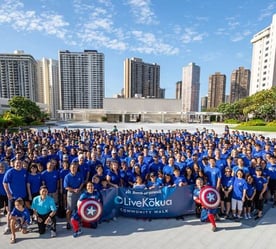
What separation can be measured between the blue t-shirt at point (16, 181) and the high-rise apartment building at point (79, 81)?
105m

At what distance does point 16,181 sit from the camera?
4.77 metres

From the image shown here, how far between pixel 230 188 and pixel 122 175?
3.01 metres

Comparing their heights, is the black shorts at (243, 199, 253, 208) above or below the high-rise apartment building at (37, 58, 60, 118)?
below

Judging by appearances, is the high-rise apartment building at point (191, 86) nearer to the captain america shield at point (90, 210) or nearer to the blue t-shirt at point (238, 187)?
the blue t-shirt at point (238, 187)

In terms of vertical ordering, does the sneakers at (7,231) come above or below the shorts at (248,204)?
below

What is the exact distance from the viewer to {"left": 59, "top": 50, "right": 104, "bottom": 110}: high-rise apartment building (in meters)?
107

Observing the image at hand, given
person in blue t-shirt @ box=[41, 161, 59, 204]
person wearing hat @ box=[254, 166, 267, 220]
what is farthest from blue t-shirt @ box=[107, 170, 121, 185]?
person wearing hat @ box=[254, 166, 267, 220]

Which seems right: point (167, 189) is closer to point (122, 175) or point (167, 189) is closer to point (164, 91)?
point (122, 175)

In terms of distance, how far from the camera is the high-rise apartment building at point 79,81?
107 metres

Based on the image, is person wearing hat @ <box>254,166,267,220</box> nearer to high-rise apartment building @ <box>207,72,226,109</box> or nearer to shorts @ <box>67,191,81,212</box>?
shorts @ <box>67,191,81,212</box>

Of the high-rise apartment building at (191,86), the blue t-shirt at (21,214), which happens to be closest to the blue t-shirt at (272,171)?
the blue t-shirt at (21,214)

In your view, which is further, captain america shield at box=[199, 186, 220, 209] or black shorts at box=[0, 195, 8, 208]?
black shorts at box=[0, 195, 8, 208]

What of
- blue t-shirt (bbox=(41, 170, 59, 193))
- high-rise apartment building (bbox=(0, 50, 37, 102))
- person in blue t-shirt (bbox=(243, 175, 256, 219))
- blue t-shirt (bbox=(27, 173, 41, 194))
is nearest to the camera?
blue t-shirt (bbox=(27, 173, 41, 194))

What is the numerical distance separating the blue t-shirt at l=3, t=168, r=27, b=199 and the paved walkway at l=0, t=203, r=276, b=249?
90cm
